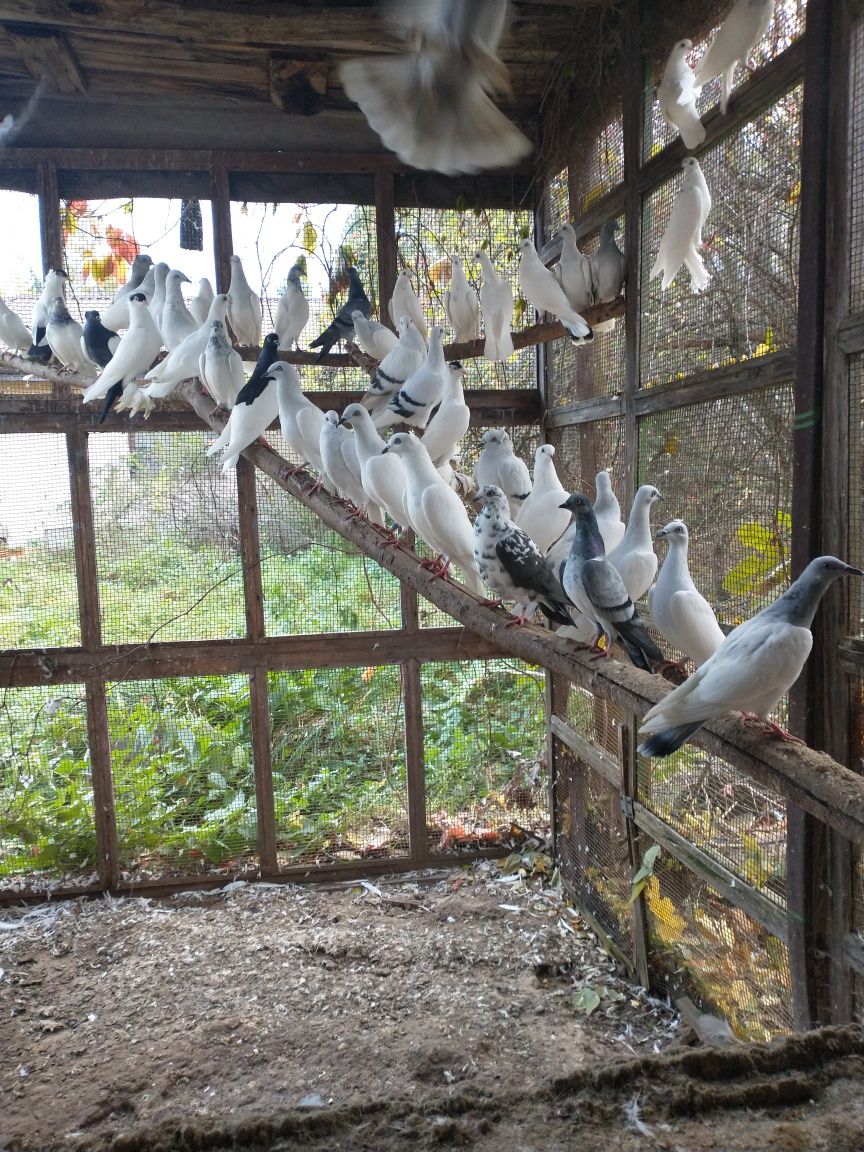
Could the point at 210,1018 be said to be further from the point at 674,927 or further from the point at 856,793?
the point at 856,793

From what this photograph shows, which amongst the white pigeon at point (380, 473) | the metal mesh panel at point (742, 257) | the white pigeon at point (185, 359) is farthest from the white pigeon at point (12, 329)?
the metal mesh panel at point (742, 257)

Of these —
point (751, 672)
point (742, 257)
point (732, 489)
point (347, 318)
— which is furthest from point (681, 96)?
point (751, 672)

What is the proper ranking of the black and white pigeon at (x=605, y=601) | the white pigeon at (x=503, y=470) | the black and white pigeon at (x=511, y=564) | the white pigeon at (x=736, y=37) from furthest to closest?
the white pigeon at (x=503, y=470) < the black and white pigeon at (x=511, y=564) < the white pigeon at (x=736, y=37) < the black and white pigeon at (x=605, y=601)

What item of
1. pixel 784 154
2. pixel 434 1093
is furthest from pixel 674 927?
pixel 784 154

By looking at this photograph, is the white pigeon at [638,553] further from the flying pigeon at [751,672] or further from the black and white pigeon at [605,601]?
the flying pigeon at [751,672]

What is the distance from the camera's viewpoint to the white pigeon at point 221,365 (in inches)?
135

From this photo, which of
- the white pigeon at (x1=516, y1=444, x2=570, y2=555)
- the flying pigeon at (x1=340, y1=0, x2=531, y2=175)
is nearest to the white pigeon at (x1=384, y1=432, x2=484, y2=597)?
the white pigeon at (x1=516, y1=444, x2=570, y2=555)

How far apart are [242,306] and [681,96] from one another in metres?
2.23

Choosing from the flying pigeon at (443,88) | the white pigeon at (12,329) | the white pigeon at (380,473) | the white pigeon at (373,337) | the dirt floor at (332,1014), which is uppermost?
the flying pigeon at (443,88)

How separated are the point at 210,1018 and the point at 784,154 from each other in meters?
3.67

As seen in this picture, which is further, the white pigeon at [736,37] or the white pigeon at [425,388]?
the white pigeon at [425,388]

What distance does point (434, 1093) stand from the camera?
0.93 metres

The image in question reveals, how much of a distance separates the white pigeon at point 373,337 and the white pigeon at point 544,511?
52.9 inches

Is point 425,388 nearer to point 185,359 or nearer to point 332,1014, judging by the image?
point 185,359
